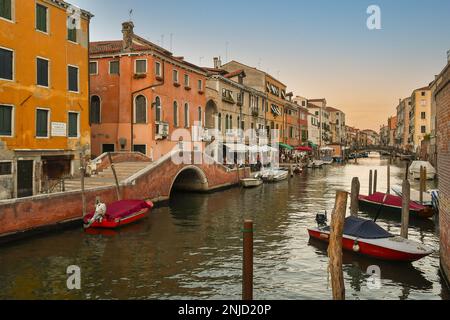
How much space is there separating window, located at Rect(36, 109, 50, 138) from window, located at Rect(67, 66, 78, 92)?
2.51m

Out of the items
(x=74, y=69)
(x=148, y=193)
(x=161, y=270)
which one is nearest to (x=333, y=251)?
Answer: (x=161, y=270)

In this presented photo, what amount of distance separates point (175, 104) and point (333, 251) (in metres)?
26.1

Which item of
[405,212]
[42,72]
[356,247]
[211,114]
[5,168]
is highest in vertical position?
[42,72]

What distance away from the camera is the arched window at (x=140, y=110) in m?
30.4

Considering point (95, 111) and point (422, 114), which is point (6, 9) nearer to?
point (95, 111)

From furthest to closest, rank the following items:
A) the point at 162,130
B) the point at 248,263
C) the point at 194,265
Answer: the point at 162,130 < the point at 194,265 < the point at 248,263

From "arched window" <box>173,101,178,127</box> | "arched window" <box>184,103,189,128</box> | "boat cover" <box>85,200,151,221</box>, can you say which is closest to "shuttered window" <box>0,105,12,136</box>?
"boat cover" <box>85,200,151,221</box>

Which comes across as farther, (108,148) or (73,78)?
(108,148)

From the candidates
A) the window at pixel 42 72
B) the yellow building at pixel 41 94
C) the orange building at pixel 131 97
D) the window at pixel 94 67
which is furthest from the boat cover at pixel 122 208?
the window at pixel 94 67

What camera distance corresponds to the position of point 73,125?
77.5 ft

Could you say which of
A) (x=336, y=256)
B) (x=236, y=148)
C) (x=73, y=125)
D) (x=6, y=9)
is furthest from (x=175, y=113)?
(x=336, y=256)

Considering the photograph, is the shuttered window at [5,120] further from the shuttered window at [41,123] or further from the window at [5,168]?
the shuttered window at [41,123]

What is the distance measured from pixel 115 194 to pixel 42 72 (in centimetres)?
705

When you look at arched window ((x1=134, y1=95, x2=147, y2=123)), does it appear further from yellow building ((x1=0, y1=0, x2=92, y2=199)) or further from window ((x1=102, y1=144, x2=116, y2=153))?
yellow building ((x1=0, y1=0, x2=92, y2=199))
